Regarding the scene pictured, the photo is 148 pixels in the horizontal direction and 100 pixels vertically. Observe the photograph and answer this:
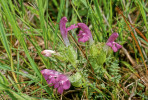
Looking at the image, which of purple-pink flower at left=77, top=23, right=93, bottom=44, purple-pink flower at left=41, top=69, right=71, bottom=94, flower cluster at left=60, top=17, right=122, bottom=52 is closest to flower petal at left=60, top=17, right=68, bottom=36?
flower cluster at left=60, top=17, right=122, bottom=52

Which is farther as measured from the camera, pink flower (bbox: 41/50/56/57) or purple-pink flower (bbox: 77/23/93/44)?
purple-pink flower (bbox: 77/23/93/44)

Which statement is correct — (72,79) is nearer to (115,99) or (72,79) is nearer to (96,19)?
(115,99)

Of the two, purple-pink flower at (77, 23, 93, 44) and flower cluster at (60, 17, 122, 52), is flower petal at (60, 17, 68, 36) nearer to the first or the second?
flower cluster at (60, 17, 122, 52)

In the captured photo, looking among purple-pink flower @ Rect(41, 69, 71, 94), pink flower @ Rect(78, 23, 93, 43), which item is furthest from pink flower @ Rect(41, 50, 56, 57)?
pink flower @ Rect(78, 23, 93, 43)

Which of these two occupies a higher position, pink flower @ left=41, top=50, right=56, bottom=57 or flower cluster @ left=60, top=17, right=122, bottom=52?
flower cluster @ left=60, top=17, right=122, bottom=52

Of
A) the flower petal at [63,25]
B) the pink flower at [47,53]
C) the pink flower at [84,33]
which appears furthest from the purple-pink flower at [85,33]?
the pink flower at [47,53]

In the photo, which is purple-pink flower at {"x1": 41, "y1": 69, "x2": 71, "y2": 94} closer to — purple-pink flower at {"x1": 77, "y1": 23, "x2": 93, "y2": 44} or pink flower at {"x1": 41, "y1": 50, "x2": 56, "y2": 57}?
pink flower at {"x1": 41, "y1": 50, "x2": 56, "y2": 57}

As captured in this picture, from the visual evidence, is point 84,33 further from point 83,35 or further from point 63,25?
point 63,25

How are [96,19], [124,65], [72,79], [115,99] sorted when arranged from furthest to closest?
1. [124,65]
2. [96,19]
3. [115,99]
4. [72,79]

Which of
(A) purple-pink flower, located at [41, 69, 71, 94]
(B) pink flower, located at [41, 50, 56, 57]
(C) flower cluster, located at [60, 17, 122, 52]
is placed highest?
(C) flower cluster, located at [60, 17, 122, 52]

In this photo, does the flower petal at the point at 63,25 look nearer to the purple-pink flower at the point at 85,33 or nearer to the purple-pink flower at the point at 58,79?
the purple-pink flower at the point at 85,33

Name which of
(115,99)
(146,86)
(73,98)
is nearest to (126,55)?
(146,86)
